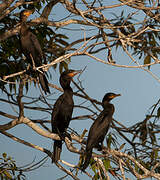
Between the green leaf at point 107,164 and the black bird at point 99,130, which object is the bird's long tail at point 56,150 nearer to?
the black bird at point 99,130

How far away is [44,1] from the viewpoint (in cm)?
534

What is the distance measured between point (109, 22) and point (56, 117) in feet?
5.23

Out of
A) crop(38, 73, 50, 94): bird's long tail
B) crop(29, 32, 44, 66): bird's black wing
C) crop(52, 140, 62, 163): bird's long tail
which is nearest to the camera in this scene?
crop(52, 140, 62, 163): bird's long tail

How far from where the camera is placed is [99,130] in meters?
4.15

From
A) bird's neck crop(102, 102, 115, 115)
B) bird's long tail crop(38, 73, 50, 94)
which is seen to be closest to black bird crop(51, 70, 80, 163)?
bird's long tail crop(38, 73, 50, 94)

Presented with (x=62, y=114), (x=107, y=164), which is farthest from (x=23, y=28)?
(x=107, y=164)

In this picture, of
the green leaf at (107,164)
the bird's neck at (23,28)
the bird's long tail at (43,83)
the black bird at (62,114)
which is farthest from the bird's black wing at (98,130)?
the bird's neck at (23,28)

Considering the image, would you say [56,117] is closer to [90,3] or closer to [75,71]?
[75,71]

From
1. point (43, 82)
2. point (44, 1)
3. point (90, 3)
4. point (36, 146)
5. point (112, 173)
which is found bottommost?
point (112, 173)

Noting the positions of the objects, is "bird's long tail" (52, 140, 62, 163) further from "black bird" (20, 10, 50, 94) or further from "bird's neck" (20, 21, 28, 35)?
"bird's neck" (20, 21, 28, 35)

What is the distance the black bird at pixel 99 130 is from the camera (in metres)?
3.88

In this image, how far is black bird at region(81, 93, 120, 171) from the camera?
3.88 m

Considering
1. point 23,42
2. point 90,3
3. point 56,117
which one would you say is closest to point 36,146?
point 56,117

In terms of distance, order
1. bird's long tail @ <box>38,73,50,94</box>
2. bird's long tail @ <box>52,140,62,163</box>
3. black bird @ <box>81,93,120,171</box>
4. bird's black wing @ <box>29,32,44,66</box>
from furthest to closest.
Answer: bird's black wing @ <box>29,32,44,66</box>
bird's long tail @ <box>38,73,50,94</box>
bird's long tail @ <box>52,140,62,163</box>
black bird @ <box>81,93,120,171</box>
